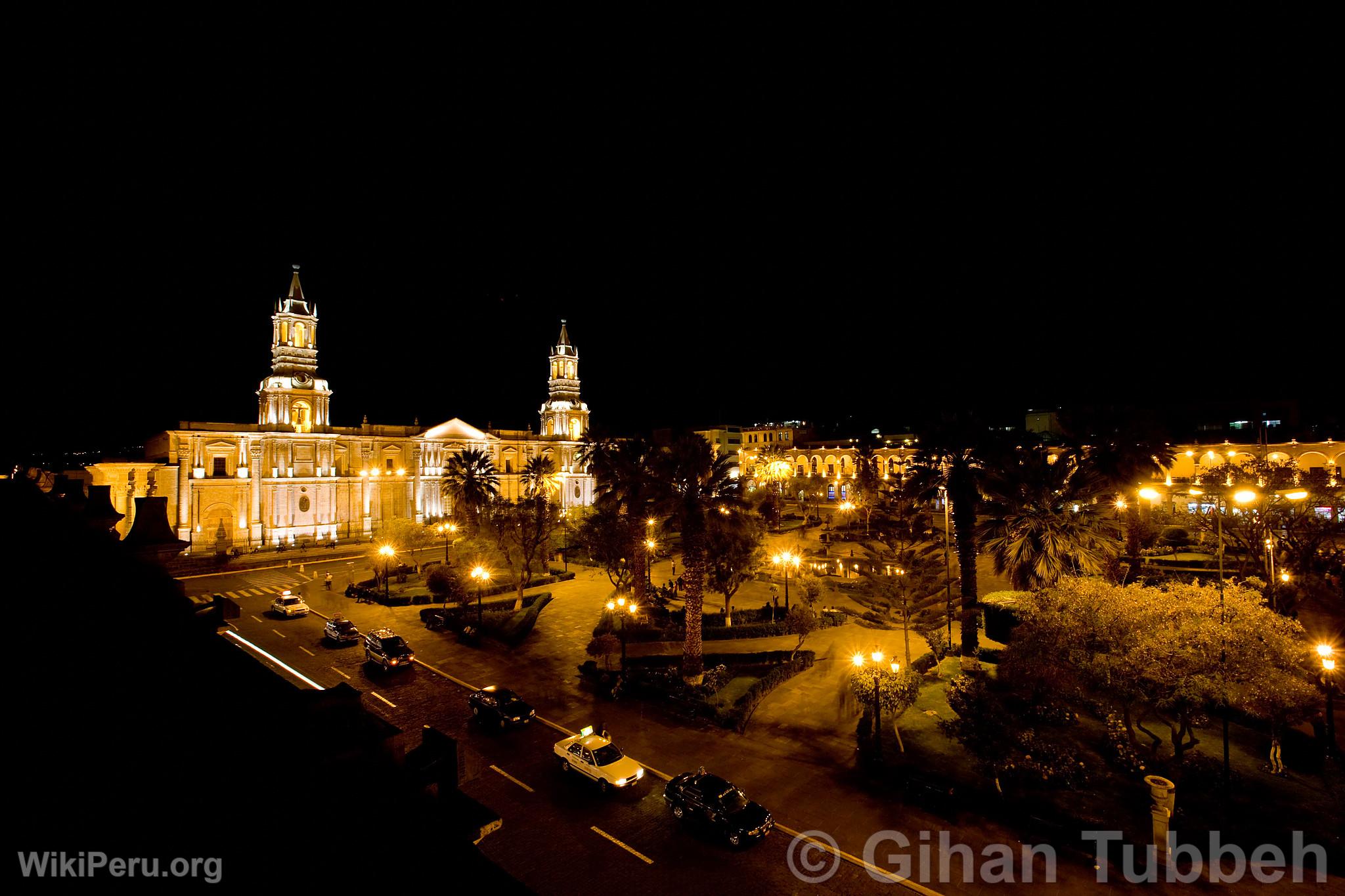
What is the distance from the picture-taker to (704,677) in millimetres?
21734

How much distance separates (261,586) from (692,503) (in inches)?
1346

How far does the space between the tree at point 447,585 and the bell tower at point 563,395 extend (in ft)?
165

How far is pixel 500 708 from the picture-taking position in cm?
1844

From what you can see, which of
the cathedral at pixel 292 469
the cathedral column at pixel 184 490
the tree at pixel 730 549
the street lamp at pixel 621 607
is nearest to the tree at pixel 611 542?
the street lamp at pixel 621 607

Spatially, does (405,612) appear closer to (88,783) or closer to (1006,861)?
(1006,861)

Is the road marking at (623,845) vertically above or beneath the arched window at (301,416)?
beneath

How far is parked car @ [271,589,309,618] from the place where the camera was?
3159 centimetres

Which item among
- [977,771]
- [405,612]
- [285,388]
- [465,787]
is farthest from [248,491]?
[977,771]

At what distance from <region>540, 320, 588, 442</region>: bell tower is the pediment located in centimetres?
1222

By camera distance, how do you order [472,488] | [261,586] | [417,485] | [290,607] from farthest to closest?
1. [417,485]
2. [472,488]
3. [261,586]
4. [290,607]

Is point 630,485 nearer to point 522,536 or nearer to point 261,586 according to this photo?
point 522,536

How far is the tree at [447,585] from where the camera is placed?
3219 centimetres

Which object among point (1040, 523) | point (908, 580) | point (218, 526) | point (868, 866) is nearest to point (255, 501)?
point (218, 526)

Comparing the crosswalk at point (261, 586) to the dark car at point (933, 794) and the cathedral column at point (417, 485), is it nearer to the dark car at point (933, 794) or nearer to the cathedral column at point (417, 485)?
the cathedral column at point (417, 485)
